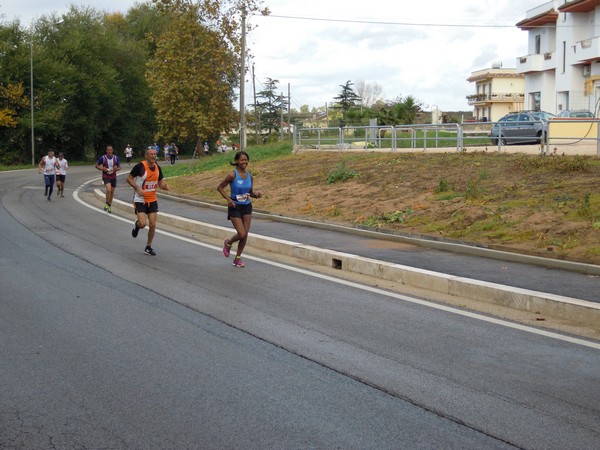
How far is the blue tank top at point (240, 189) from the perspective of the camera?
11789 mm

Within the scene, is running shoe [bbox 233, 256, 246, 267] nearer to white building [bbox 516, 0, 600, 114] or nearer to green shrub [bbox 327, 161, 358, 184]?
green shrub [bbox 327, 161, 358, 184]

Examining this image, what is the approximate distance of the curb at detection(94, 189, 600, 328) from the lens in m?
8.24

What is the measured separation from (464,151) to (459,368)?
17726 millimetres

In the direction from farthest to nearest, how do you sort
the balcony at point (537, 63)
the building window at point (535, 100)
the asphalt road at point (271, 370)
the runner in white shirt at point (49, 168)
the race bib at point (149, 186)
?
the building window at point (535, 100), the balcony at point (537, 63), the runner in white shirt at point (49, 168), the race bib at point (149, 186), the asphalt road at point (271, 370)

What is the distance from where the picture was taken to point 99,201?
25.9 m

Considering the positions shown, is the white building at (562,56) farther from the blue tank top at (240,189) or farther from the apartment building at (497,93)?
the blue tank top at (240,189)

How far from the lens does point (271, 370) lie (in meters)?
6.16

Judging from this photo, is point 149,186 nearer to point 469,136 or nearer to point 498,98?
point 469,136

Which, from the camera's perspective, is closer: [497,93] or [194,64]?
[194,64]

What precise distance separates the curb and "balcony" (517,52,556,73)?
123 ft

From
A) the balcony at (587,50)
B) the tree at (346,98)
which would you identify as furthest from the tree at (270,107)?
the balcony at (587,50)

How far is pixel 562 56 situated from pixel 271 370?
43.4 m

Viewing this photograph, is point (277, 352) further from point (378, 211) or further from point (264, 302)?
point (378, 211)

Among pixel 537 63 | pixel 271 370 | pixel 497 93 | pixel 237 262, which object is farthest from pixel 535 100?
pixel 271 370
